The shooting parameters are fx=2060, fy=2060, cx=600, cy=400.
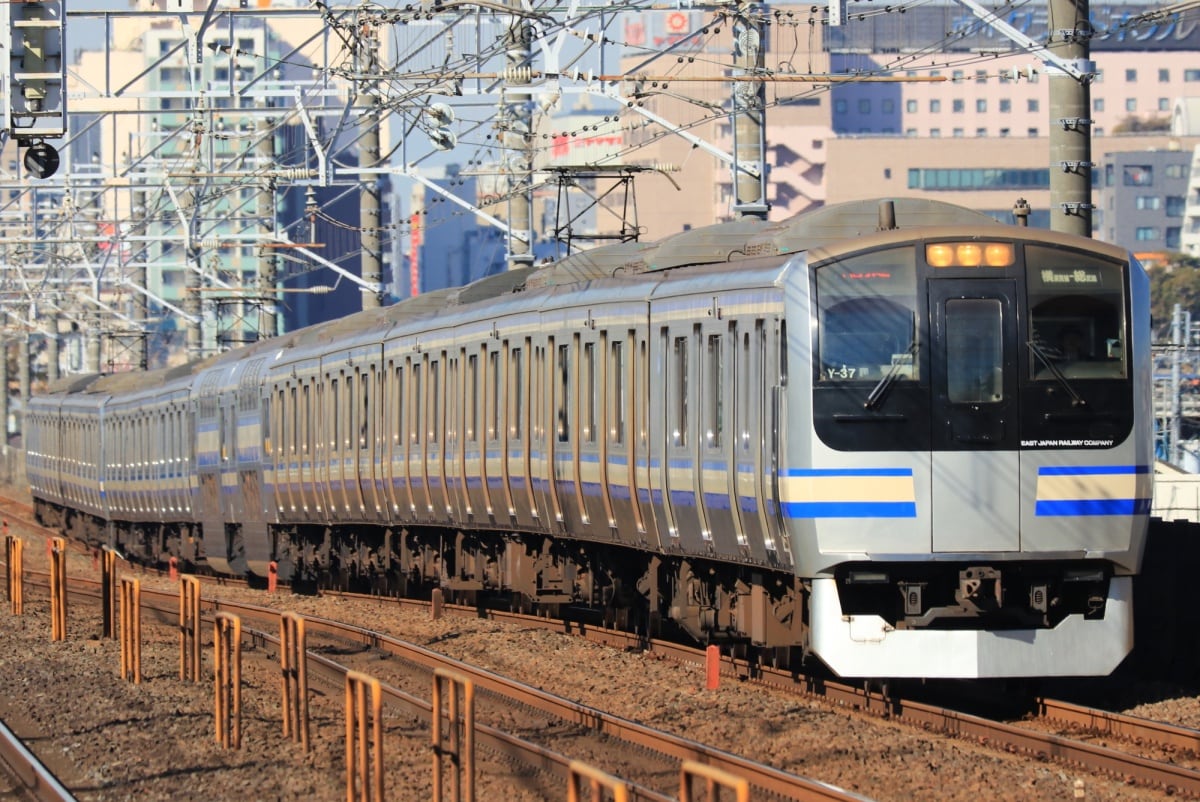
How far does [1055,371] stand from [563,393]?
567cm

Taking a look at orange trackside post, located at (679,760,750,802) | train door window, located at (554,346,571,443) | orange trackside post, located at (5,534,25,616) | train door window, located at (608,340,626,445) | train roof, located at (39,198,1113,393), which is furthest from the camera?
orange trackside post, located at (5,534,25,616)

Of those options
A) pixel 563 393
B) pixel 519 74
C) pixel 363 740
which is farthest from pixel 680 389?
pixel 519 74

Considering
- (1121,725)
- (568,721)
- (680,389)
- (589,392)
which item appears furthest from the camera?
(589,392)

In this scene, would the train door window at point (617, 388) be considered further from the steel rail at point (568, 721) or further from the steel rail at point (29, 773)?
the steel rail at point (29, 773)

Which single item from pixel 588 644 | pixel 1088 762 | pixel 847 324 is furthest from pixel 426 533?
pixel 1088 762

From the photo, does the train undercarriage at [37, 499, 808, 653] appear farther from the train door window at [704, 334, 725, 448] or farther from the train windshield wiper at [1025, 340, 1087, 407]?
the train windshield wiper at [1025, 340, 1087, 407]

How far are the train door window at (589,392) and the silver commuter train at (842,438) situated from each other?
0.07ft

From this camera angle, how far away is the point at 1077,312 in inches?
502

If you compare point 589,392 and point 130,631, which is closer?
point 589,392

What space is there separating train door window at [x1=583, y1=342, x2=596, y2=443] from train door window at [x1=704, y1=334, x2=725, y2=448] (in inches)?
95.8

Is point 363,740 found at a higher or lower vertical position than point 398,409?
lower

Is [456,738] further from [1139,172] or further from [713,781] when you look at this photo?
[1139,172]

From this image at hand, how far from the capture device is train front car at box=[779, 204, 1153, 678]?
1245 cm

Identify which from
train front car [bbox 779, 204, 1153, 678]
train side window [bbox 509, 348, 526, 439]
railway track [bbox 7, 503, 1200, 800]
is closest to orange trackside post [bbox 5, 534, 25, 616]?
train side window [bbox 509, 348, 526, 439]
